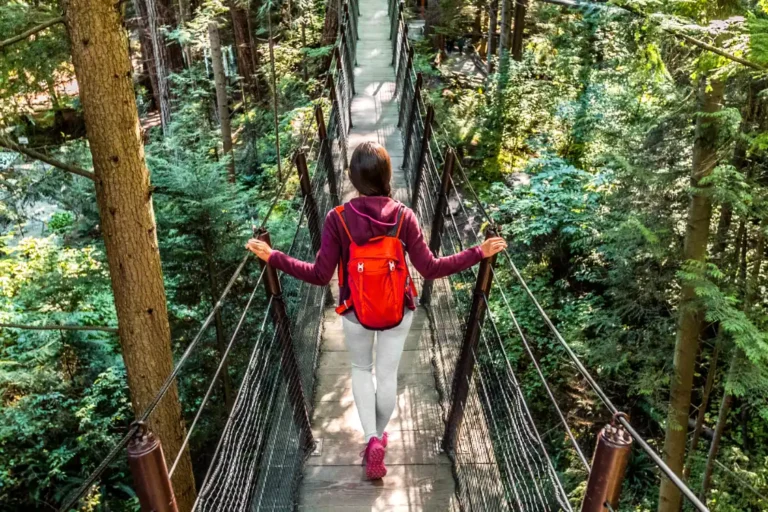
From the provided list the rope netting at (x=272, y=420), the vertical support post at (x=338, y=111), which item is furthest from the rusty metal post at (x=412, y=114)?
the rope netting at (x=272, y=420)

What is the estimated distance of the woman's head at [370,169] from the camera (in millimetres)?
2375

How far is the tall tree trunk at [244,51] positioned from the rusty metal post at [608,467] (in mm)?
16131

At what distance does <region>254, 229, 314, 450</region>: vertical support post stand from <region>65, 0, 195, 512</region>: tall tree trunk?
1444 millimetres

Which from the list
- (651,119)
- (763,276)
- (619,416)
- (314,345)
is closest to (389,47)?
(651,119)

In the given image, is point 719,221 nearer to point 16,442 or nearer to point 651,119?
point 651,119

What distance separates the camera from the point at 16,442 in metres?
7.46

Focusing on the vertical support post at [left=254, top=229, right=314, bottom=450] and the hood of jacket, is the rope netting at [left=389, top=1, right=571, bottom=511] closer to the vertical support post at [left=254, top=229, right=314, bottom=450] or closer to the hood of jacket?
the hood of jacket

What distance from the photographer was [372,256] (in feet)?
8.07

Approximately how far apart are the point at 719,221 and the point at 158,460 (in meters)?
7.38

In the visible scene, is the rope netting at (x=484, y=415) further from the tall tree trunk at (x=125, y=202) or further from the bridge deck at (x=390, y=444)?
the tall tree trunk at (x=125, y=202)

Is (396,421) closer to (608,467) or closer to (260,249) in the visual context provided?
(260,249)

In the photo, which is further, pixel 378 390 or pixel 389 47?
pixel 389 47

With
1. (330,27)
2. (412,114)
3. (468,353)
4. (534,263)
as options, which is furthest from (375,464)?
(330,27)

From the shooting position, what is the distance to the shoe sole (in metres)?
3.03
